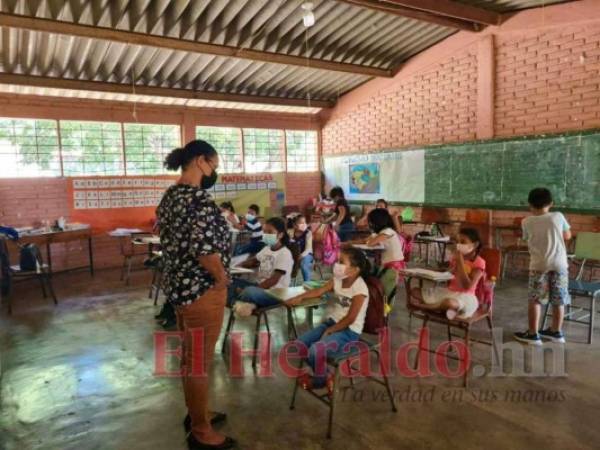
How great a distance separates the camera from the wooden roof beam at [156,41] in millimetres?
4742

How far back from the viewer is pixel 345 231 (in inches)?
248

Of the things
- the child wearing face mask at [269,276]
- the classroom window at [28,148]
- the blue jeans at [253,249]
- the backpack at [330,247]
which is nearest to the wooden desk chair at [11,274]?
the classroom window at [28,148]

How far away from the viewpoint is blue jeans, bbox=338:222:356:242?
20.6 feet

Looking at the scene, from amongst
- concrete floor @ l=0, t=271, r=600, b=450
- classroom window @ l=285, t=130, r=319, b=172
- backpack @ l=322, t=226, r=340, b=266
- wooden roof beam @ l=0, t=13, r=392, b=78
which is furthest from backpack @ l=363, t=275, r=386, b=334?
classroom window @ l=285, t=130, r=319, b=172

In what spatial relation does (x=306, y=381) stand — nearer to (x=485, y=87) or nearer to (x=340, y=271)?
(x=340, y=271)

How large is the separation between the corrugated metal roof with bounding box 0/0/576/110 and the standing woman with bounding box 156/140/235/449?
137 inches

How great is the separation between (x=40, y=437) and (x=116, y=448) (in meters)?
0.50

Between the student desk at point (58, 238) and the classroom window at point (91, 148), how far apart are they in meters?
1.14

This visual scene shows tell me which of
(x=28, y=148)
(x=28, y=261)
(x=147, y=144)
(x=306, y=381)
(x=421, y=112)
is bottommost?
(x=306, y=381)

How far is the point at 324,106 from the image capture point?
9.62m

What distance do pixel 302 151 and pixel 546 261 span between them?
271 inches

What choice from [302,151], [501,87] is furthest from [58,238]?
[501,87]

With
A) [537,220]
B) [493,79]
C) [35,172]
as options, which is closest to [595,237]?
[537,220]

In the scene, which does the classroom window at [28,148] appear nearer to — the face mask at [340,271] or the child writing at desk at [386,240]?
the child writing at desk at [386,240]
